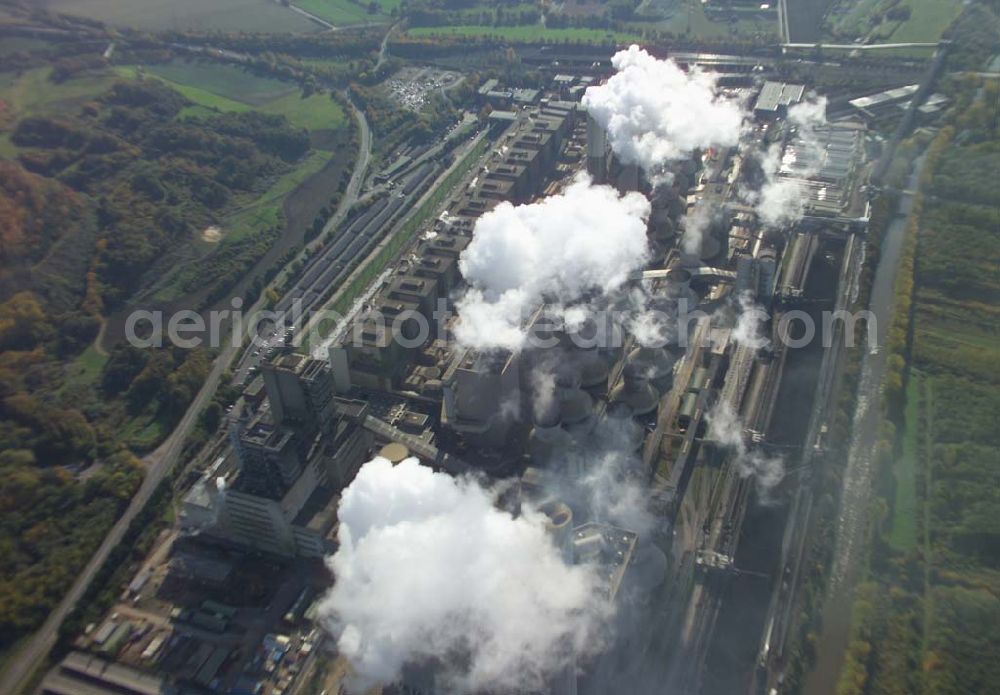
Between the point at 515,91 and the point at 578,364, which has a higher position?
the point at 515,91

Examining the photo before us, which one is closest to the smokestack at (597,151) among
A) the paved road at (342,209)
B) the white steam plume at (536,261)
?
the white steam plume at (536,261)

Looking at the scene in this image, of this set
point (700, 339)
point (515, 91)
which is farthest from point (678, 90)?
point (700, 339)

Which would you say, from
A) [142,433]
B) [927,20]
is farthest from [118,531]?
[927,20]

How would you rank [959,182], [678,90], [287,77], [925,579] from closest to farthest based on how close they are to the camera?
[925,579] → [959,182] → [678,90] → [287,77]

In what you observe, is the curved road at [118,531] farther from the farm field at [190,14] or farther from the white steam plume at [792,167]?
the farm field at [190,14]

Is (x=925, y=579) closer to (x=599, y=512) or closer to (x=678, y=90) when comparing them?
(x=599, y=512)

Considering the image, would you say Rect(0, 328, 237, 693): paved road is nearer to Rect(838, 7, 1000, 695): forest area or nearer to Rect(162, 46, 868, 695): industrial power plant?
Rect(162, 46, 868, 695): industrial power plant

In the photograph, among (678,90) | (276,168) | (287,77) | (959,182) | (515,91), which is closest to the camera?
(959,182)

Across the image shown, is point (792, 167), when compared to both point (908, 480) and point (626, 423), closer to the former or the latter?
point (908, 480)
